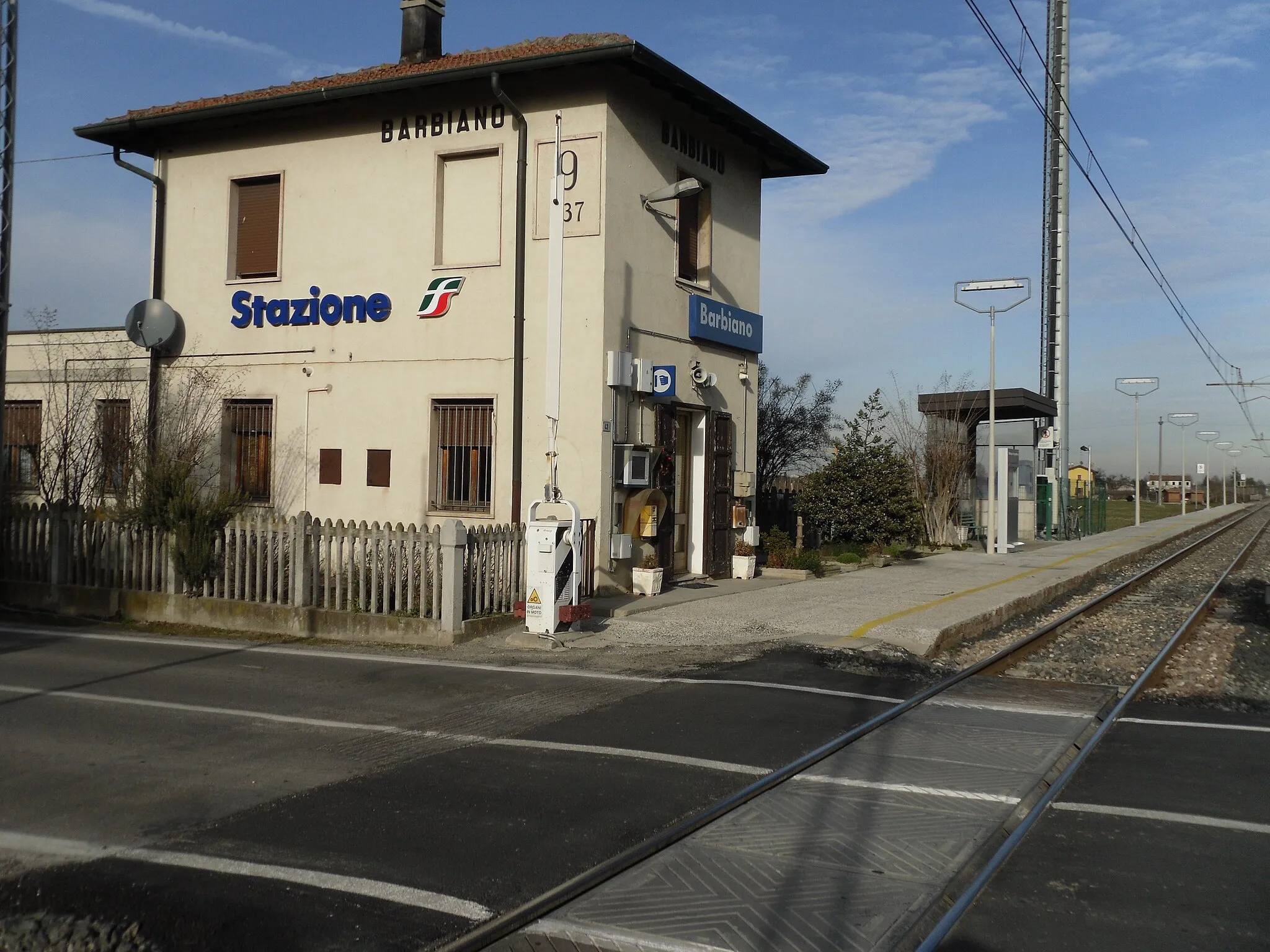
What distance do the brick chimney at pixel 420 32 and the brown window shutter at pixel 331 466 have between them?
6.20 meters

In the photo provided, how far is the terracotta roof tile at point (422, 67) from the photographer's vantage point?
46.2 ft

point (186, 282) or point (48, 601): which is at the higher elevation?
point (186, 282)

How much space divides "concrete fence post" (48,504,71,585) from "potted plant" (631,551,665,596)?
7.27 m

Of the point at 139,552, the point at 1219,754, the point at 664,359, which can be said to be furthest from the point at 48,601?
the point at 1219,754

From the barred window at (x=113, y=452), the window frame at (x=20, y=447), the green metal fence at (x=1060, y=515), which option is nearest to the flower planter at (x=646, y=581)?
the barred window at (x=113, y=452)

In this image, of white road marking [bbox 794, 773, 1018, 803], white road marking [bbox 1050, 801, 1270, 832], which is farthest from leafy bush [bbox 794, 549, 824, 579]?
white road marking [bbox 1050, 801, 1270, 832]

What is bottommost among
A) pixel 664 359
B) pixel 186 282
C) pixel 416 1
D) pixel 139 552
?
pixel 139 552

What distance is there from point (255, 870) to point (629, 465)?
997 cm

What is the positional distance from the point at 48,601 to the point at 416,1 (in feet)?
33.8

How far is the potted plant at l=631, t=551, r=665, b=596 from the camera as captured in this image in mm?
14516

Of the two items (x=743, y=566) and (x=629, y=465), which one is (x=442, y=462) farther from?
(x=743, y=566)

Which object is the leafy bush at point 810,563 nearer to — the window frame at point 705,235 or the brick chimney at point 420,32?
the window frame at point 705,235

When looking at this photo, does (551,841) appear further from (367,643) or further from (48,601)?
(48,601)

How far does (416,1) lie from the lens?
16.8m
